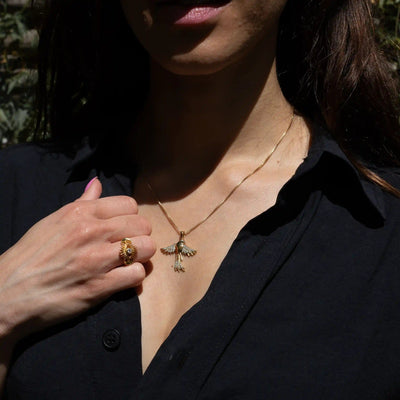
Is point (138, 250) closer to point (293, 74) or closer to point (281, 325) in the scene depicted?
point (281, 325)

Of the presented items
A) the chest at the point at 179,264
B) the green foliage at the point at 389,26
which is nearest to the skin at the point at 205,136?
the chest at the point at 179,264

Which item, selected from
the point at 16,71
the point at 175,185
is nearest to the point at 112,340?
the point at 175,185

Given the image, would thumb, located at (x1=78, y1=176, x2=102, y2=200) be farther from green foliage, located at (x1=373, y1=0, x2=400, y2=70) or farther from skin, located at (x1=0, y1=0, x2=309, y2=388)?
green foliage, located at (x1=373, y1=0, x2=400, y2=70)

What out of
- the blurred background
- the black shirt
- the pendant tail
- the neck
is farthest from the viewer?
the blurred background

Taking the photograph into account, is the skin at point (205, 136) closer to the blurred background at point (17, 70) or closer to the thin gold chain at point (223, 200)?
the thin gold chain at point (223, 200)

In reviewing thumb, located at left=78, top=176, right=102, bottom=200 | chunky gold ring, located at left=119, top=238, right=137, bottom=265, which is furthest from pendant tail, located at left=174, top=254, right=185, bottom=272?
thumb, located at left=78, top=176, right=102, bottom=200

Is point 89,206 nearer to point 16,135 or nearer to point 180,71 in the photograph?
point 180,71
